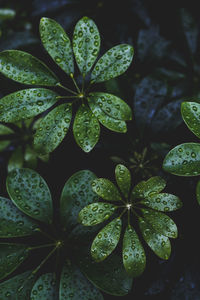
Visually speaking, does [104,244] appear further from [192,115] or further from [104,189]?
[192,115]

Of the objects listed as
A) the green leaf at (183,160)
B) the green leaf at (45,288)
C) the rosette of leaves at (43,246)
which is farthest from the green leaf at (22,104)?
the green leaf at (45,288)

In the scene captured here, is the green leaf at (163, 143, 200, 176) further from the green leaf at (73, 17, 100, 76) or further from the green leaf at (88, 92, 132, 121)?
the green leaf at (73, 17, 100, 76)

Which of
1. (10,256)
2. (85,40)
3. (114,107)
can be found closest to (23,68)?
(85,40)

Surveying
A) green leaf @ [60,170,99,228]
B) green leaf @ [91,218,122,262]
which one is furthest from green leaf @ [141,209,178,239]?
green leaf @ [60,170,99,228]

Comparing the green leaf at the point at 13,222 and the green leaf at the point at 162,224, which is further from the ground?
the green leaf at the point at 13,222

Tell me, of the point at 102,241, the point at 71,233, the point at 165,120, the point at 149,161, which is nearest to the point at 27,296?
the point at 71,233

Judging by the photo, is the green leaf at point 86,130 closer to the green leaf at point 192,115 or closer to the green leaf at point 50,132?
the green leaf at point 50,132
